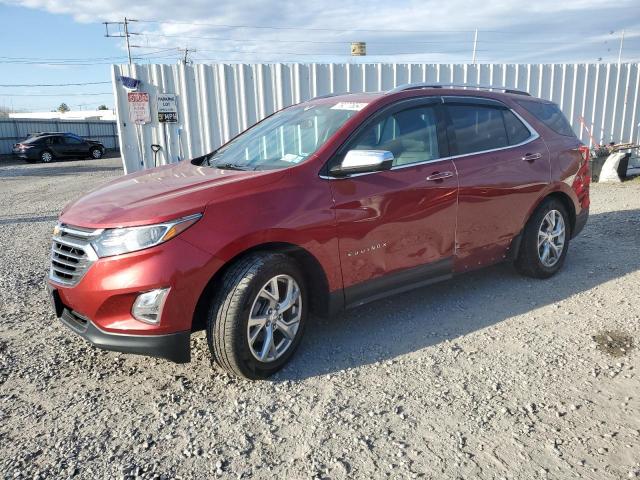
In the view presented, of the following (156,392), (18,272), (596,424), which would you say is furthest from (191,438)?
(18,272)

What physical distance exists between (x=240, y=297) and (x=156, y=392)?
0.80 metres

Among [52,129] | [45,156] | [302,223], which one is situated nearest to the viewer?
[302,223]

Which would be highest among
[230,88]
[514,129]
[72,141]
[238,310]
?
[230,88]

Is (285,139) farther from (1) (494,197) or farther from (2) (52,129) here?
(2) (52,129)

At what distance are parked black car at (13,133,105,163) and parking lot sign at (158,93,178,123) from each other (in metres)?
20.2

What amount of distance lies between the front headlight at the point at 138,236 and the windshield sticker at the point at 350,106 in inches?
62.6

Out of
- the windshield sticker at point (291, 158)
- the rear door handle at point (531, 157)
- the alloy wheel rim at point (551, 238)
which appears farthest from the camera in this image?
the alloy wheel rim at point (551, 238)

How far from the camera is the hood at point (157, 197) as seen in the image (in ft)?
9.53

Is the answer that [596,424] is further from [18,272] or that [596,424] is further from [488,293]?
[18,272]

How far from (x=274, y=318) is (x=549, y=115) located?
3.61 meters

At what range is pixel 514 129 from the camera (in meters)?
4.75

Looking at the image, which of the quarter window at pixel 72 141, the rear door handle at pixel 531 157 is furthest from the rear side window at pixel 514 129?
the quarter window at pixel 72 141

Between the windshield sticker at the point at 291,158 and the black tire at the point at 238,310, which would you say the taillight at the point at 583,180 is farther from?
the black tire at the point at 238,310

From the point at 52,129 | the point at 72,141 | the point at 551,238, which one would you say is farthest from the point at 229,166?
the point at 52,129
